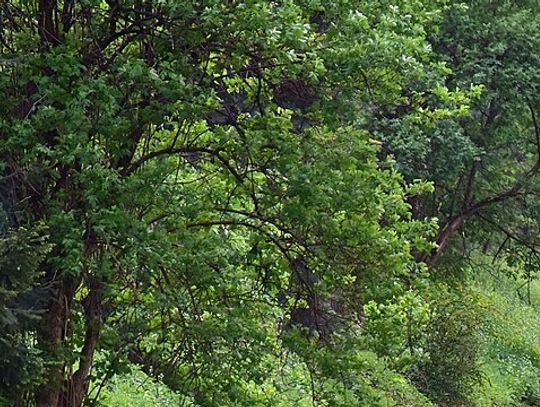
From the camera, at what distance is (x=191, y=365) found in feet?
26.2

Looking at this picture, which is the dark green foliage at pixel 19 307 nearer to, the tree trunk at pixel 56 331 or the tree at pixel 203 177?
the tree at pixel 203 177

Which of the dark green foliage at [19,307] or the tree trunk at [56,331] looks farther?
the tree trunk at [56,331]

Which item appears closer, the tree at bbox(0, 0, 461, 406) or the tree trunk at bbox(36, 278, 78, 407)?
the tree at bbox(0, 0, 461, 406)

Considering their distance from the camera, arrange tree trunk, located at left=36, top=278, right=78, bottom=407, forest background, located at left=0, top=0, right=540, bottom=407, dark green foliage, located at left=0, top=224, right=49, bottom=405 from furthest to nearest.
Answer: tree trunk, located at left=36, top=278, right=78, bottom=407, forest background, located at left=0, top=0, right=540, bottom=407, dark green foliage, located at left=0, top=224, right=49, bottom=405

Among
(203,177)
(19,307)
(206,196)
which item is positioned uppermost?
(203,177)

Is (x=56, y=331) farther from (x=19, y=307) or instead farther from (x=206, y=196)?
(x=206, y=196)

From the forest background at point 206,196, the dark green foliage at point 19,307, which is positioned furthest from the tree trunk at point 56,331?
the dark green foliage at point 19,307

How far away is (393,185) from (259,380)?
1.84 m

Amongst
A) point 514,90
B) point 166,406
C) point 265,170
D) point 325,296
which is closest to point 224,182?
point 265,170

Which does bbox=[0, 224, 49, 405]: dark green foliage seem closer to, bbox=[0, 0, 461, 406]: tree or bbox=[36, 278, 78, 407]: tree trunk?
bbox=[0, 0, 461, 406]: tree

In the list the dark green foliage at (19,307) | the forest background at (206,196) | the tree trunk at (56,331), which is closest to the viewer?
the dark green foliage at (19,307)

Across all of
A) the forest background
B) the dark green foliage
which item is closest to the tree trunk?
the forest background

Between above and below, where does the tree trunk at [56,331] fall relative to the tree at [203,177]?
below

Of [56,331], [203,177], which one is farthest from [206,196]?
[56,331]
